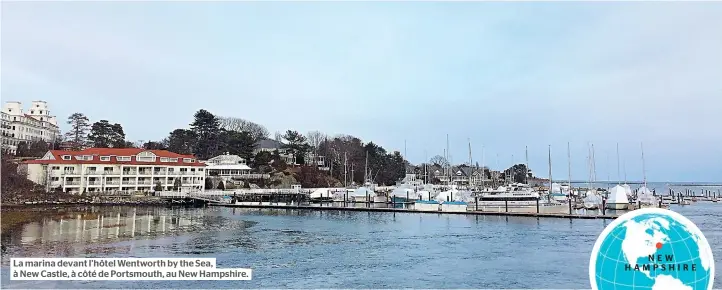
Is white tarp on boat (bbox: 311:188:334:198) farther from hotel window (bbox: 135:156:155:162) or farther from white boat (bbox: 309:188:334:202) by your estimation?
hotel window (bbox: 135:156:155:162)

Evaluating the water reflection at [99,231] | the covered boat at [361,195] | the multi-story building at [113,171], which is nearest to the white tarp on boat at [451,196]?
the covered boat at [361,195]

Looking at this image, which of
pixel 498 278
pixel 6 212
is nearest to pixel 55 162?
pixel 6 212

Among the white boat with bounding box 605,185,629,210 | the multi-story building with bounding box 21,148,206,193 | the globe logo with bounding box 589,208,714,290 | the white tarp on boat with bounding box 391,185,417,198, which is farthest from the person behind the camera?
the white tarp on boat with bounding box 391,185,417,198

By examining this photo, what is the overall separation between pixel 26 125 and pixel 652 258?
9532cm

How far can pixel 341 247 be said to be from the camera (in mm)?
23750

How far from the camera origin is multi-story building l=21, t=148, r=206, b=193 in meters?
51.6

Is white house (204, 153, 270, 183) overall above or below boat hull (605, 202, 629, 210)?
above

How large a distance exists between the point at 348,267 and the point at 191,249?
8.04 metres

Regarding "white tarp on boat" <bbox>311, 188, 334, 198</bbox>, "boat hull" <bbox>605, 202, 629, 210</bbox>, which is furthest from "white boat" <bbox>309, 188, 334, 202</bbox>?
"boat hull" <bbox>605, 202, 629, 210</bbox>

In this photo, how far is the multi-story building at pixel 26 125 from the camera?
7481 cm

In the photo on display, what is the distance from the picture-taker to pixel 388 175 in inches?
3533

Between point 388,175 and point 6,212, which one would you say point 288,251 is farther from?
point 388,175

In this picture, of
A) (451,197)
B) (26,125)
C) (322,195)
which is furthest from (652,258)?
(26,125)

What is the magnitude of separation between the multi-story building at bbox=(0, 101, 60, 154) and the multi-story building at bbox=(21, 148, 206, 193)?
21.6 meters
